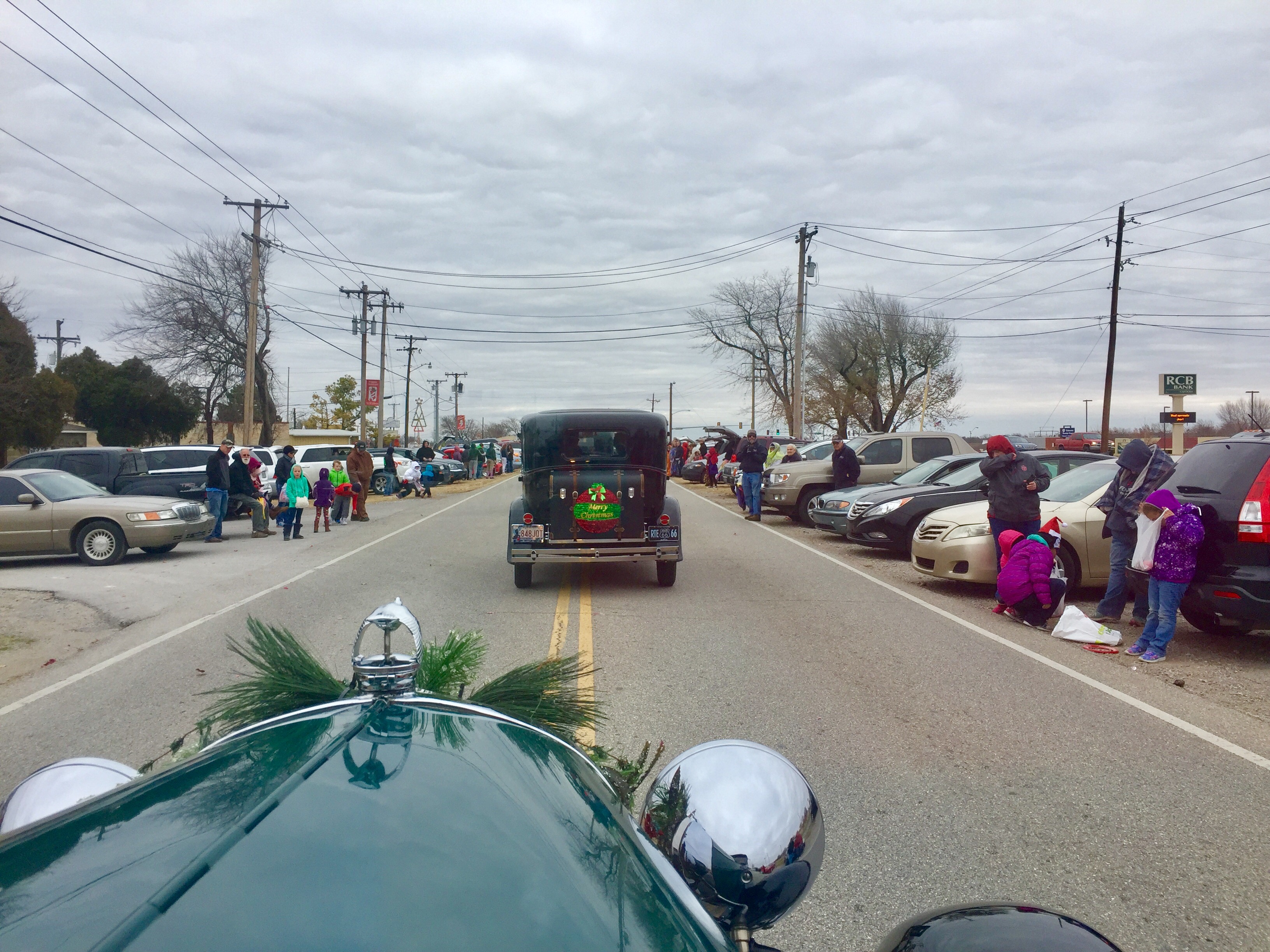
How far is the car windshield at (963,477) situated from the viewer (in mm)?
14758

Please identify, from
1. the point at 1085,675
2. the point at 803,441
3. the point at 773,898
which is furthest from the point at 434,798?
the point at 803,441

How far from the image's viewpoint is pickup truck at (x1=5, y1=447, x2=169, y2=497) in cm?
1877

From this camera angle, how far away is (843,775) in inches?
195

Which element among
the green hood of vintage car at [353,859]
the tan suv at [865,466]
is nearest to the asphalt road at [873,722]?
the green hood of vintage car at [353,859]

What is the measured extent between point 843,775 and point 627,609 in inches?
214

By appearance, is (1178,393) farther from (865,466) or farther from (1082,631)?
(1082,631)

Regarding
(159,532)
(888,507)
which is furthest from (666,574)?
(159,532)

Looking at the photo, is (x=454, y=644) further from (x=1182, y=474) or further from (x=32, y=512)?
(x=32, y=512)

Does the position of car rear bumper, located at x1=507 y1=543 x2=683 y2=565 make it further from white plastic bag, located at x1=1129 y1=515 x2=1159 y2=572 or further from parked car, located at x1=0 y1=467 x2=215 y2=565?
parked car, located at x1=0 y1=467 x2=215 y2=565

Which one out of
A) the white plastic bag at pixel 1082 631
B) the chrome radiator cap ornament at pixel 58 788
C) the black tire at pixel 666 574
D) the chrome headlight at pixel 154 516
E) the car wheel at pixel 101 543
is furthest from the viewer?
the chrome headlight at pixel 154 516

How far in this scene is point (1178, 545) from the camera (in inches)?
298

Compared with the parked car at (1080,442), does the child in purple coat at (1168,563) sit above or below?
below

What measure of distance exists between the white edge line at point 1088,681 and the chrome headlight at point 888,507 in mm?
1277

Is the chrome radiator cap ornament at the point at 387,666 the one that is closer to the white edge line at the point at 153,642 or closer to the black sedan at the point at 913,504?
the white edge line at the point at 153,642
